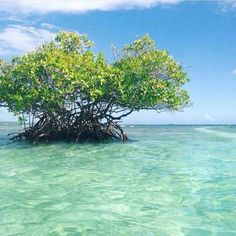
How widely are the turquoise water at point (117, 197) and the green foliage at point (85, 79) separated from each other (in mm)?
4105

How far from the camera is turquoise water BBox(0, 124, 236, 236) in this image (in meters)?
4.42

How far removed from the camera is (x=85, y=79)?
13.7 metres

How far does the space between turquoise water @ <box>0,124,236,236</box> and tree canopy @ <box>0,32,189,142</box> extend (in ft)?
13.7

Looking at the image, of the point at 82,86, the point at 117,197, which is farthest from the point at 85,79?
the point at 117,197

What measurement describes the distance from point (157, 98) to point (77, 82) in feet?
10.7

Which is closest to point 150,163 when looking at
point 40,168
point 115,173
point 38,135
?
point 115,173

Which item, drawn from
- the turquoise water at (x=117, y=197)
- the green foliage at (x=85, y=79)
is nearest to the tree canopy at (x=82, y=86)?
the green foliage at (x=85, y=79)

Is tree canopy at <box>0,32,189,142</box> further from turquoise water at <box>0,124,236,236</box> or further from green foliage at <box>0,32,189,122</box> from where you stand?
turquoise water at <box>0,124,236,236</box>

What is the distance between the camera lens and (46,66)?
1324 centimetres

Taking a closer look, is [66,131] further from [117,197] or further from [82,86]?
[117,197]

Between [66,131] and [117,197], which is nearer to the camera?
[117,197]

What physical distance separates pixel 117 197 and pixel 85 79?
8429 mm

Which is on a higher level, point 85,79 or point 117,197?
point 85,79

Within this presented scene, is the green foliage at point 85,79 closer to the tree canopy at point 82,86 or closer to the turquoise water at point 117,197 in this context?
the tree canopy at point 82,86
